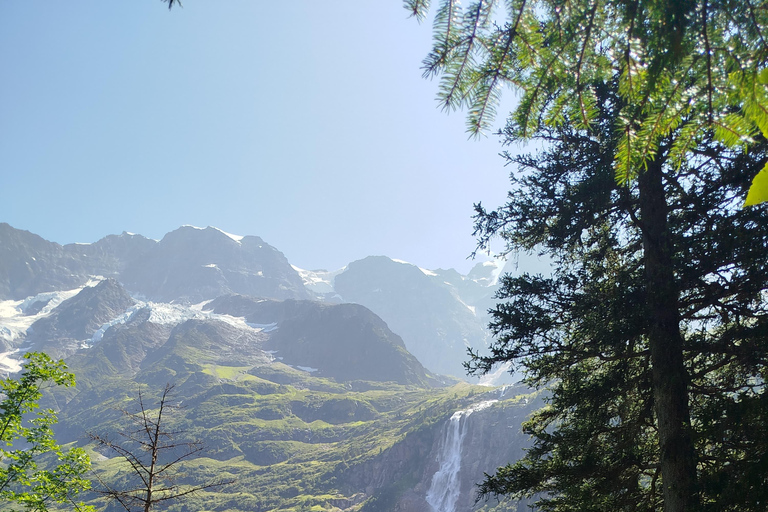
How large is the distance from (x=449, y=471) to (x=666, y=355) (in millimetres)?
139504

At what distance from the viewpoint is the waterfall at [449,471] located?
127250mm

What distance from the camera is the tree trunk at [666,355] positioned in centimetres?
720

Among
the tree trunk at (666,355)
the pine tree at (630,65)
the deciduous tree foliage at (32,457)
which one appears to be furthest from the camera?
the deciduous tree foliage at (32,457)

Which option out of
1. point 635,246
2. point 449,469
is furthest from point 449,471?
point 635,246

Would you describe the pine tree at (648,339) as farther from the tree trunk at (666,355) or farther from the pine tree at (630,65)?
the pine tree at (630,65)

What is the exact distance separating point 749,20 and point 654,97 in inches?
21.2

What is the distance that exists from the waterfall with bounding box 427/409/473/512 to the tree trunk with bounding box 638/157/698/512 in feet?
441

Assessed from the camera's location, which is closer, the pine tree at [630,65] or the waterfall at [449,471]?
the pine tree at [630,65]

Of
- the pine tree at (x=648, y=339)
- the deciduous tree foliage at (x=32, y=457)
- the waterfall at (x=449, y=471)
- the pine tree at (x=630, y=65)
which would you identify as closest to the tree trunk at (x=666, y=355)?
the pine tree at (x=648, y=339)

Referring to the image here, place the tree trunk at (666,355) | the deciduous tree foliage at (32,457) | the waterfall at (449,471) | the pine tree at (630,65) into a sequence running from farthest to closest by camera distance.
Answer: the waterfall at (449,471)
the deciduous tree foliage at (32,457)
the tree trunk at (666,355)
the pine tree at (630,65)

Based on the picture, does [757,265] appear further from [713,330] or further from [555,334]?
[555,334]

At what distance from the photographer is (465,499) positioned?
126312 millimetres

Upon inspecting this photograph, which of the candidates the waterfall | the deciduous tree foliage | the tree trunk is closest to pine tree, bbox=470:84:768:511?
the tree trunk

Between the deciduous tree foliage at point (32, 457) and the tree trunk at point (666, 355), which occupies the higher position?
the tree trunk at point (666, 355)
